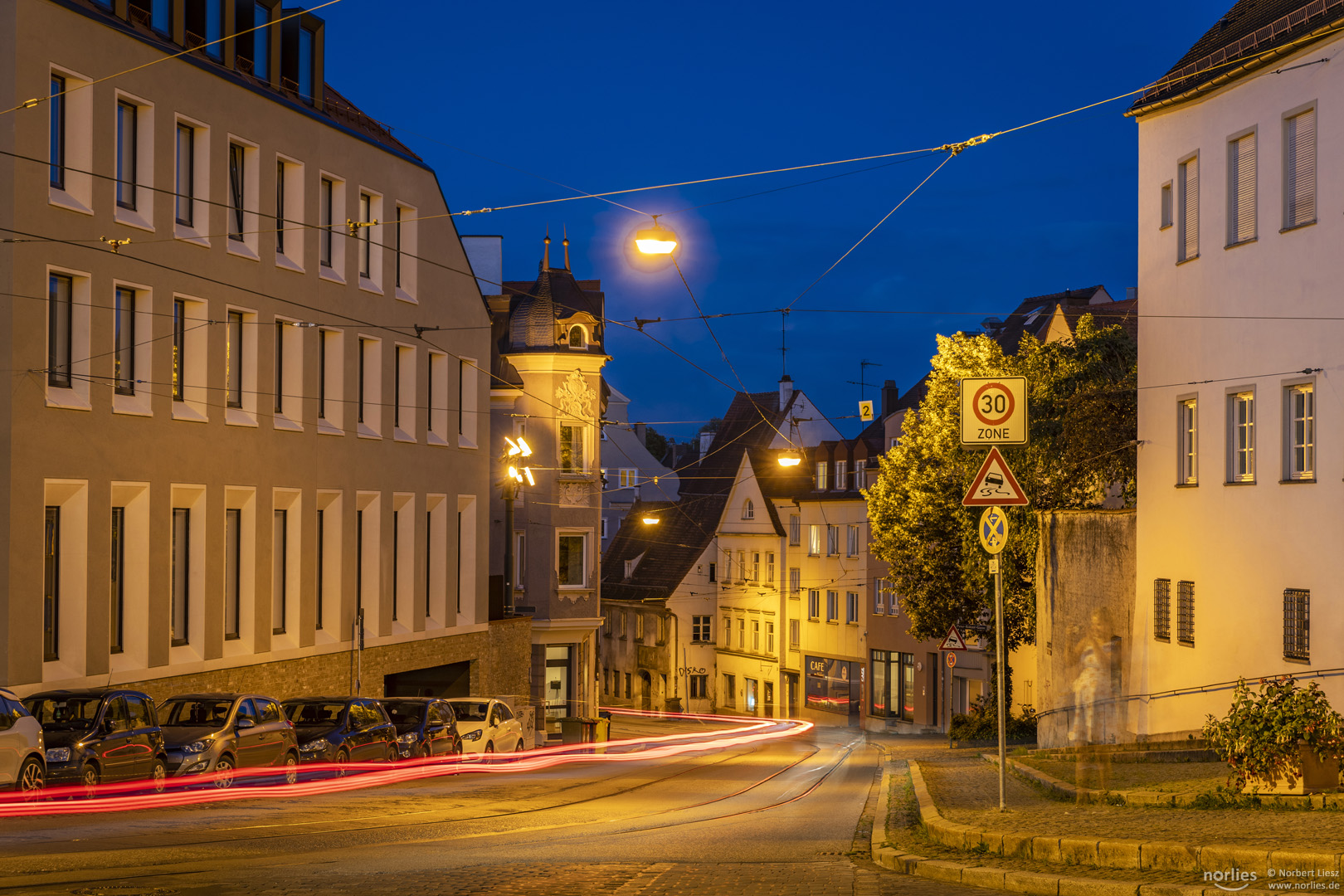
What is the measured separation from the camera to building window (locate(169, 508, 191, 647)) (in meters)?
26.9

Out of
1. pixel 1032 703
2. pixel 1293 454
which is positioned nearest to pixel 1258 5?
pixel 1293 454

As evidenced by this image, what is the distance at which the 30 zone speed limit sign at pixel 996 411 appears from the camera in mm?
13367

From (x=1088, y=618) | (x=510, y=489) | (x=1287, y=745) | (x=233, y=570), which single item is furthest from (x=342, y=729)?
(x=510, y=489)

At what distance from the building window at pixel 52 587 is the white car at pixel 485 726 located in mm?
7944

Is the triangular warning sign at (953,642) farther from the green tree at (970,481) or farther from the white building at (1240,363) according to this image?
the white building at (1240,363)

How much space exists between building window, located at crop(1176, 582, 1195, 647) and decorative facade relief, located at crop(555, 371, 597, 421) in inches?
1009

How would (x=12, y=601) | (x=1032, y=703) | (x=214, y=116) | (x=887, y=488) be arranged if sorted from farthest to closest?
1. (x=1032, y=703)
2. (x=887, y=488)
3. (x=214, y=116)
4. (x=12, y=601)

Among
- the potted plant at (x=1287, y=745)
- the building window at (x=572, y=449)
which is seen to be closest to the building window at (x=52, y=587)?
the potted plant at (x=1287, y=745)

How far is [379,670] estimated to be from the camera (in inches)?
1342

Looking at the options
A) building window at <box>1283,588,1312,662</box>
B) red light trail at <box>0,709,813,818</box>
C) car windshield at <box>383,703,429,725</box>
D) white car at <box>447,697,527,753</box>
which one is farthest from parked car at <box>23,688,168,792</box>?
building window at <box>1283,588,1312,662</box>

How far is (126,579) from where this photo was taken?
83.4 feet

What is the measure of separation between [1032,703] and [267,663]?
1086 inches

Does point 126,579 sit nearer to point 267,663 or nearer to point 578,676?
point 267,663

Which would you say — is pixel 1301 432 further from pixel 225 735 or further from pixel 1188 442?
pixel 225 735
